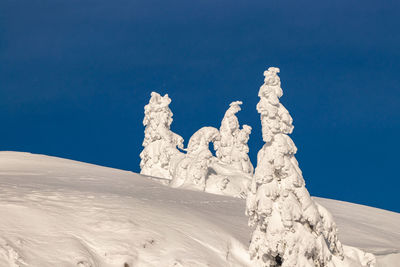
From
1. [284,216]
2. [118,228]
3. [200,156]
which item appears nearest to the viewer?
[284,216]

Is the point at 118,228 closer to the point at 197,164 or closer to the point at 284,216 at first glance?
the point at 284,216

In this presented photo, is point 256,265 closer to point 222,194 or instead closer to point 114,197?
point 114,197

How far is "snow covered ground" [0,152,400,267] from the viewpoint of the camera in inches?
804

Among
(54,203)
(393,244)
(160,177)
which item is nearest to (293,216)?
(54,203)

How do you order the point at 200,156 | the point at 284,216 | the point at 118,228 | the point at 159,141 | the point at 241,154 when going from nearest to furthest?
the point at 284,216 < the point at 118,228 < the point at 200,156 < the point at 241,154 < the point at 159,141

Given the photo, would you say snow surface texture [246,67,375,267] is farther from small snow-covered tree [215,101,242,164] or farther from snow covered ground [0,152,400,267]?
small snow-covered tree [215,101,242,164]

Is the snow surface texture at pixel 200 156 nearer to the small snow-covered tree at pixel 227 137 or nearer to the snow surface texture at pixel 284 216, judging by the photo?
the small snow-covered tree at pixel 227 137

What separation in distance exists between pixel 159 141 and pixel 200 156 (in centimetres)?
925

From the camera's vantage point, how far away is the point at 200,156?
135ft

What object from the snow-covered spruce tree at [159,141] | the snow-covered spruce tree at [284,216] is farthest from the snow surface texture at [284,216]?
the snow-covered spruce tree at [159,141]

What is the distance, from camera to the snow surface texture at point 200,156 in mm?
41375

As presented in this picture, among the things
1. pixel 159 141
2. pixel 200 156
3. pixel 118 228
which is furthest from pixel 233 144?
pixel 118 228

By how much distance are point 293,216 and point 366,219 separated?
64.9ft

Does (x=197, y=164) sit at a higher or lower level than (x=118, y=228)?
higher
